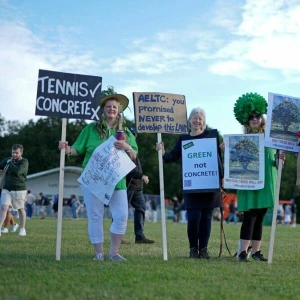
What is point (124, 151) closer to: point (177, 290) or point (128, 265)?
point (128, 265)

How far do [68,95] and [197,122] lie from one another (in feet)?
6.38

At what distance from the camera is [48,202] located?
1796 inches

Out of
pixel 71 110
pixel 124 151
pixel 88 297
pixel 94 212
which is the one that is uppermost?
pixel 71 110

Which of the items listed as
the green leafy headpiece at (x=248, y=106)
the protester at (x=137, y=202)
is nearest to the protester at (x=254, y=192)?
the green leafy headpiece at (x=248, y=106)

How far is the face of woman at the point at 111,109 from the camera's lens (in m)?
7.76

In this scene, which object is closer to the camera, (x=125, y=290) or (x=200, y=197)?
(x=125, y=290)

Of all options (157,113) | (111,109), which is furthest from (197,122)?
(111,109)

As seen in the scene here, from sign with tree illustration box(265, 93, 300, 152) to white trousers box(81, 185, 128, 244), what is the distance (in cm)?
220

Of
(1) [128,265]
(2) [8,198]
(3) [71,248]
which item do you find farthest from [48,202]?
(1) [128,265]

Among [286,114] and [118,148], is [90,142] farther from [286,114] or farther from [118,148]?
[286,114]

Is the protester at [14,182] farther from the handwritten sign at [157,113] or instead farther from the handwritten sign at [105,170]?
the handwritten sign at [105,170]

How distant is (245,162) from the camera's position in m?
8.23

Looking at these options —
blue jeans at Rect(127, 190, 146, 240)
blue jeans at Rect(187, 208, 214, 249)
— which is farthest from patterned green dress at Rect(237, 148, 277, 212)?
blue jeans at Rect(127, 190, 146, 240)

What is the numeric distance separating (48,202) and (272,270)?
39.9 metres
